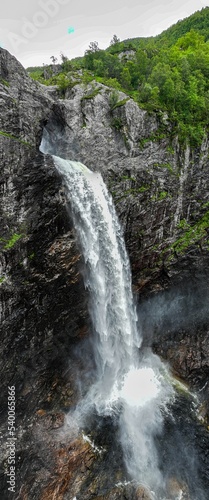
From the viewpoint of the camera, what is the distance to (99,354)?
1756 cm

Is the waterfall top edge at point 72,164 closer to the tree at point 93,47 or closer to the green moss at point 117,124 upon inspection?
the green moss at point 117,124

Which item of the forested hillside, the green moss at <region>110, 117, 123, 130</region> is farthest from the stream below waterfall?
the forested hillside

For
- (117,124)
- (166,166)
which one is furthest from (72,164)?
(166,166)

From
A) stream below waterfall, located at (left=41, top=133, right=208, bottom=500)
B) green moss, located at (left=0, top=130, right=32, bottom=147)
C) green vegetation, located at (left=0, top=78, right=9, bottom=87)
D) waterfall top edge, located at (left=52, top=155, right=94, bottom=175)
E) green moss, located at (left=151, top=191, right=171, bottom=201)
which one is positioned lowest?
stream below waterfall, located at (left=41, top=133, right=208, bottom=500)

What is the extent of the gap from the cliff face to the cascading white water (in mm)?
905

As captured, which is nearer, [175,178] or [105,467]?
[105,467]

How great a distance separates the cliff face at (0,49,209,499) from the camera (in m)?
13.3

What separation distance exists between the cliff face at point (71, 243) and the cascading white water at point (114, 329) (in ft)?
2.97

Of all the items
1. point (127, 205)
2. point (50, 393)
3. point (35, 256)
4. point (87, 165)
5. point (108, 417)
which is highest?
point (87, 165)

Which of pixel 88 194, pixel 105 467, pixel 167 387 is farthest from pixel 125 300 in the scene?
pixel 105 467

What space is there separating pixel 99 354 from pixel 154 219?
9.32m

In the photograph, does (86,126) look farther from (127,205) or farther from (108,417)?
(108,417)

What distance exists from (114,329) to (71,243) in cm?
618

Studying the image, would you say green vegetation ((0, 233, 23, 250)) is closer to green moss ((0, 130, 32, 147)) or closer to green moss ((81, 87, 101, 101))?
green moss ((0, 130, 32, 147))
